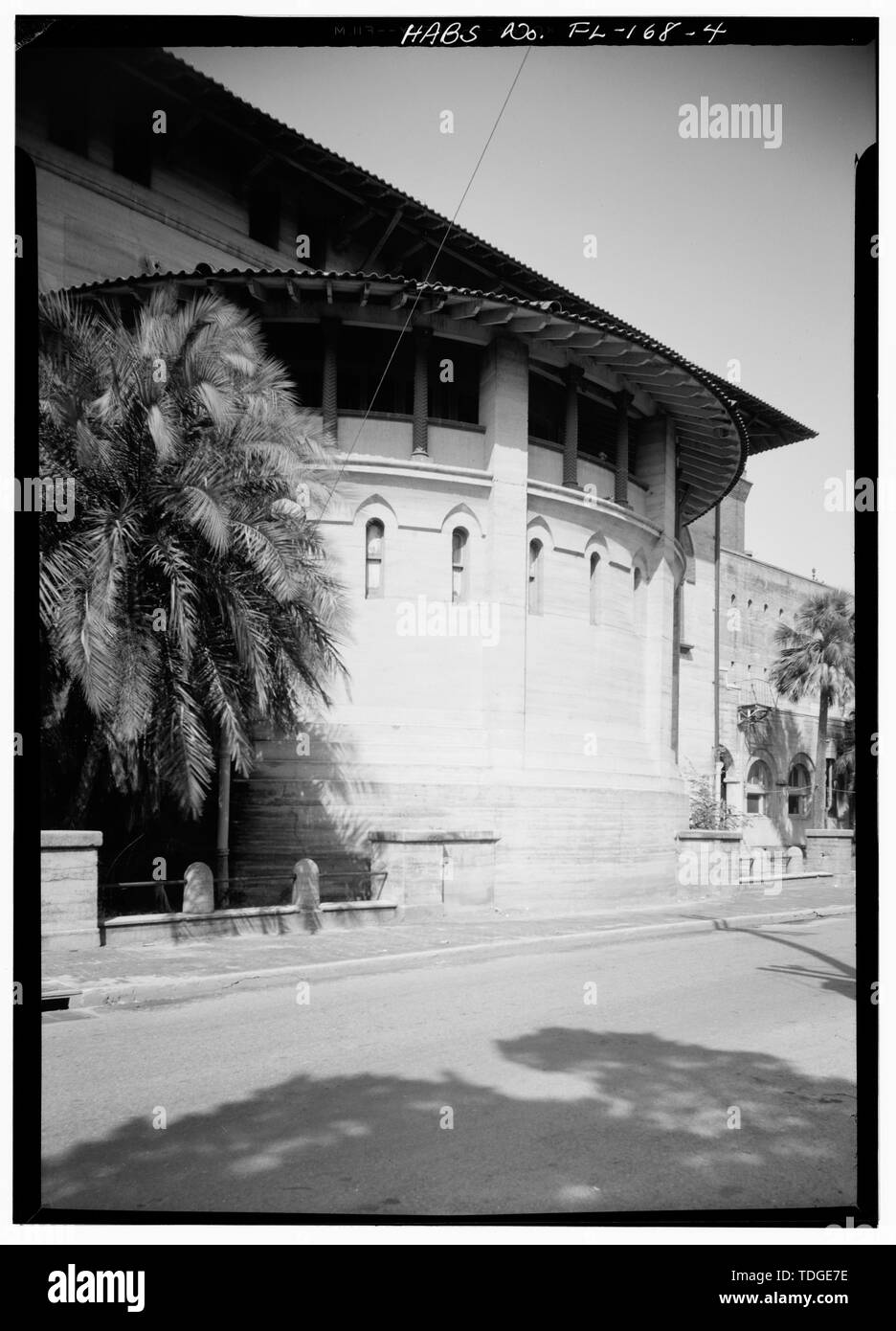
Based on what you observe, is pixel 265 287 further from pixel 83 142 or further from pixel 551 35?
pixel 551 35

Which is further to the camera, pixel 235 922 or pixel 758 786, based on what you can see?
pixel 758 786

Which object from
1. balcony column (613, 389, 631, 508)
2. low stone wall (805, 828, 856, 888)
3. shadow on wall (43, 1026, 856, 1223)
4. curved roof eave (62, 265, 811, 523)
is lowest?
low stone wall (805, 828, 856, 888)

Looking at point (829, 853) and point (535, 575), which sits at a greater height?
point (535, 575)

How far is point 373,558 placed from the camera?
71.2ft

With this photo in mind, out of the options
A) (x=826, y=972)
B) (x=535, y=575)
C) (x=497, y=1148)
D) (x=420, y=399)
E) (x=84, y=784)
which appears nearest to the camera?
(x=497, y=1148)

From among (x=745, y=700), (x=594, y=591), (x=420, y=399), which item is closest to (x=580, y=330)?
(x=420, y=399)

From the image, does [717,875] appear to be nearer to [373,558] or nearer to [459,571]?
[459,571]

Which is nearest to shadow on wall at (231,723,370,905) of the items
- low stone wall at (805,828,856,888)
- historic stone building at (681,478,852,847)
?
low stone wall at (805,828,856,888)

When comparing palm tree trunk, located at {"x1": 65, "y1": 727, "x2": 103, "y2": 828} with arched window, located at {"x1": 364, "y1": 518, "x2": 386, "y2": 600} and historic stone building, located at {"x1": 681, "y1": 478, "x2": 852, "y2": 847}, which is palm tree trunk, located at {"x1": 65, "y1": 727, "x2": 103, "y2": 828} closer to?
arched window, located at {"x1": 364, "y1": 518, "x2": 386, "y2": 600}

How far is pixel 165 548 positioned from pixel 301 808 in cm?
829

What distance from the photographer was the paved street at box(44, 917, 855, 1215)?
5.02m

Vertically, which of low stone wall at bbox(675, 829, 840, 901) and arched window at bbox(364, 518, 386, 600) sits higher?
arched window at bbox(364, 518, 386, 600)

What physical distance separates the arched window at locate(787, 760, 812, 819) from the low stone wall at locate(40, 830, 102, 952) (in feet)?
122
